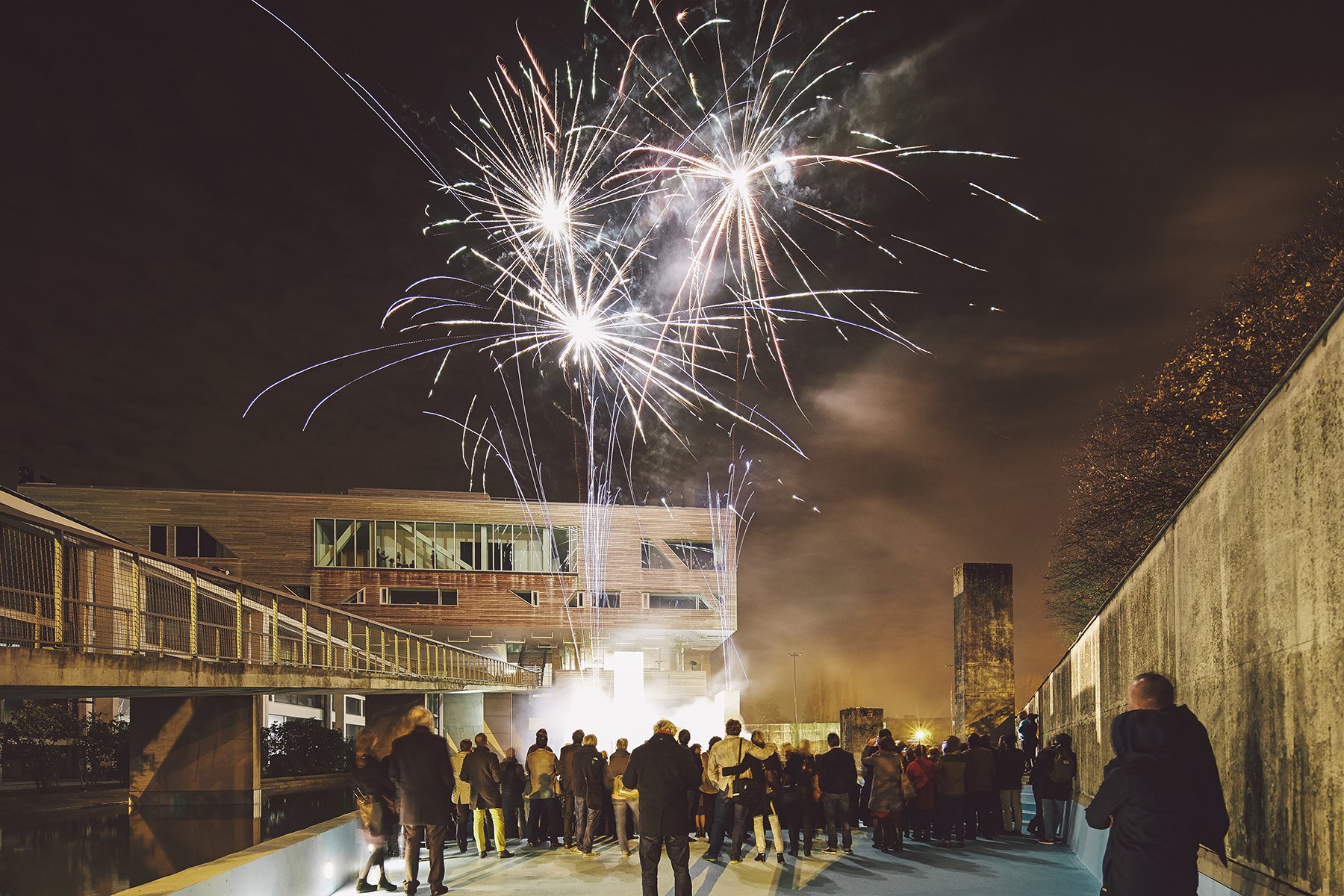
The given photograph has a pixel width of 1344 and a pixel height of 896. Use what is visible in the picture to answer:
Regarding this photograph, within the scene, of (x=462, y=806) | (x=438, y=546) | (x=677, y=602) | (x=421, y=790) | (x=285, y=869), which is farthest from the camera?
(x=677, y=602)

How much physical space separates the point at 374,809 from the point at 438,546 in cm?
4658

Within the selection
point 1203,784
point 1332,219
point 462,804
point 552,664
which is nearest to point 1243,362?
point 1332,219

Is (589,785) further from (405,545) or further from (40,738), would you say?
(405,545)

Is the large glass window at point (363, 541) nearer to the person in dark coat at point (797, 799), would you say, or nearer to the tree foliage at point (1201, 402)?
the tree foliage at point (1201, 402)

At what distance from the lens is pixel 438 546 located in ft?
184

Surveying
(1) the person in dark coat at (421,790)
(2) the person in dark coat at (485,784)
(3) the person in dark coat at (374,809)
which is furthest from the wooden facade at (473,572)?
(1) the person in dark coat at (421,790)

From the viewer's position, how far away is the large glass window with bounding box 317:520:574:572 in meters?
54.6

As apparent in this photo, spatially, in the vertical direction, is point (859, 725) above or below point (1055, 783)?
below

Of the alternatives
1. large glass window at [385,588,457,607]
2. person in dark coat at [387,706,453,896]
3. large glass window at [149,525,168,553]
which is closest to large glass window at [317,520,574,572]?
large glass window at [149,525,168,553]

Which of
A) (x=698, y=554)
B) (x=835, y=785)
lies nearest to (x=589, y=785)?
(x=835, y=785)

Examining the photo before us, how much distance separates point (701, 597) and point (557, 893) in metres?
48.5

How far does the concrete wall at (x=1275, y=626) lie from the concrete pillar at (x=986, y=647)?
10.9m

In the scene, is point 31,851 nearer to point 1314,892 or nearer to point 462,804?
point 462,804

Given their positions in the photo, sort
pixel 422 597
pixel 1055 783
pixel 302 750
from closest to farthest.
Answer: pixel 1055 783 < pixel 302 750 < pixel 422 597
